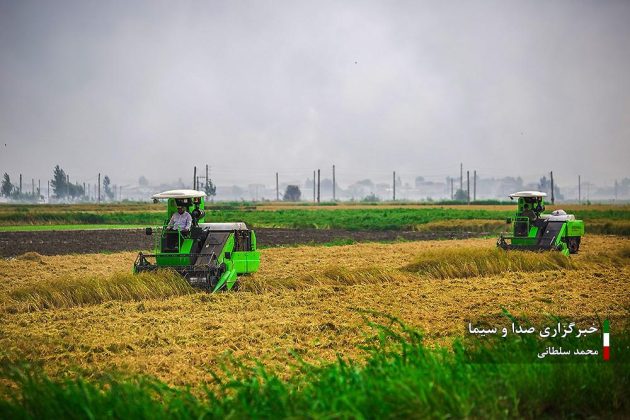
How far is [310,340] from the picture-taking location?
39.6 feet

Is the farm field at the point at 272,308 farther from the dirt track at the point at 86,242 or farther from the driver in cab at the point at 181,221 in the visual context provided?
the dirt track at the point at 86,242

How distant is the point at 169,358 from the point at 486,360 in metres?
5.19

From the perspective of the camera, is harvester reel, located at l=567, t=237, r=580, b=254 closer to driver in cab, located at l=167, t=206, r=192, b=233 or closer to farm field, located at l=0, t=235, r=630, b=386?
farm field, located at l=0, t=235, r=630, b=386

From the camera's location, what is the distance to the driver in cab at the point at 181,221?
58.9 feet

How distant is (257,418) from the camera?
19.8ft

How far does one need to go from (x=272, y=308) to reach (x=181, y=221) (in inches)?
161

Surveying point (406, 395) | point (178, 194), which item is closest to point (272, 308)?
point (178, 194)

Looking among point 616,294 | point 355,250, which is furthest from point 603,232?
point 616,294

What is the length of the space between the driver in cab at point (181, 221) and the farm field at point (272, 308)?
174 centimetres

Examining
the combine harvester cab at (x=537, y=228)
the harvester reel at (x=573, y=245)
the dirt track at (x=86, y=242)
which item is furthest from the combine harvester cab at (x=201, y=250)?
the dirt track at (x=86, y=242)

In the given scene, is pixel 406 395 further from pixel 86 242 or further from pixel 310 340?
pixel 86 242

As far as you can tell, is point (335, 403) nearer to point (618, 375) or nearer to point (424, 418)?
point (424, 418)

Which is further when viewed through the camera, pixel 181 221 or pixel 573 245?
pixel 573 245

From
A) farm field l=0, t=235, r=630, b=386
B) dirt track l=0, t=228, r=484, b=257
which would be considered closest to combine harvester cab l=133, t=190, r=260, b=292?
farm field l=0, t=235, r=630, b=386
